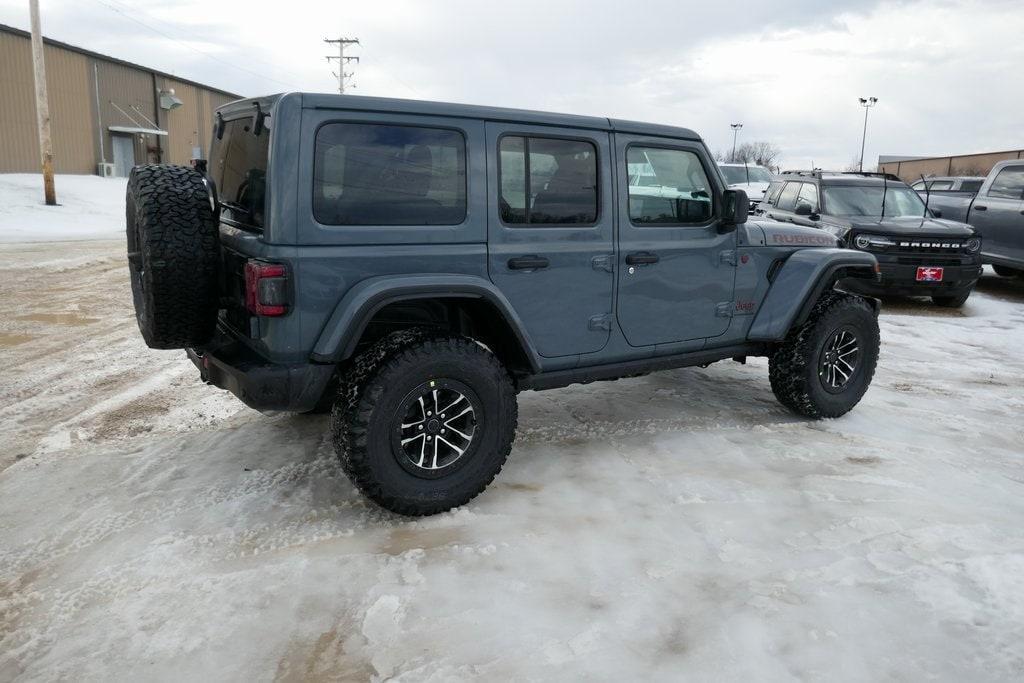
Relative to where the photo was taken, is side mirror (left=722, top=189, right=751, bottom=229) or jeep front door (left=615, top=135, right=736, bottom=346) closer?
jeep front door (left=615, top=135, right=736, bottom=346)

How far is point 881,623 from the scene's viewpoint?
267 cm

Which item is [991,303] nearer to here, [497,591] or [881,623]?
[881,623]

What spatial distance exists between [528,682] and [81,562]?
1.95m

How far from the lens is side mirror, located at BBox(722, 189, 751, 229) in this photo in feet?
13.8

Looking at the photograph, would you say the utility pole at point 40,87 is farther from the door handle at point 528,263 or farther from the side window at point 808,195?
the door handle at point 528,263

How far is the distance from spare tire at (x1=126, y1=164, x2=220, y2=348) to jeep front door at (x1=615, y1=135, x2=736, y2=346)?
2.10 metres

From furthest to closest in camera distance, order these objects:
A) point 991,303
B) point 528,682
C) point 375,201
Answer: point 991,303, point 375,201, point 528,682

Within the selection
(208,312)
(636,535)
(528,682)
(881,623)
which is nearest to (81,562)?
(208,312)

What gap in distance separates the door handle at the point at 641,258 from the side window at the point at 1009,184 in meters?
8.90

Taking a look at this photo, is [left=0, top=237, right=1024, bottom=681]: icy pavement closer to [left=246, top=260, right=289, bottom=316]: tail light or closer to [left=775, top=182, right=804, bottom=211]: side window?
[left=246, top=260, right=289, bottom=316]: tail light

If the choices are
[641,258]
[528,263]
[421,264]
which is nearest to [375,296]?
[421,264]

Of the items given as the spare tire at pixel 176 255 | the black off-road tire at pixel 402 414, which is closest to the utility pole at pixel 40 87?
the spare tire at pixel 176 255

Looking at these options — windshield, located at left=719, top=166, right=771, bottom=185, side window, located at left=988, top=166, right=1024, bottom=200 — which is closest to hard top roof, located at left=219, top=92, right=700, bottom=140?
side window, located at left=988, top=166, right=1024, bottom=200

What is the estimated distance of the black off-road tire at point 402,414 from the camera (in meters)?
3.20
